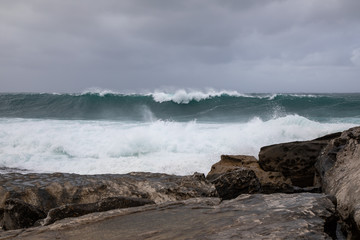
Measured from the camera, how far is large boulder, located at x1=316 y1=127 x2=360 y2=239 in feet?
7.81

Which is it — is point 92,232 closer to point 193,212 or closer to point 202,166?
point 193,212

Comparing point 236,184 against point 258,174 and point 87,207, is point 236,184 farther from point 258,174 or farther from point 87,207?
point 258,174

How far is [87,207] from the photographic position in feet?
9.02

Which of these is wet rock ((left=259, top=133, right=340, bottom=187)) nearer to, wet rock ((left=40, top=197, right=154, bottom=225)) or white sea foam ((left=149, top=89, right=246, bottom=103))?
wet rock ((left=40, top=197, right=154, bottom=225))

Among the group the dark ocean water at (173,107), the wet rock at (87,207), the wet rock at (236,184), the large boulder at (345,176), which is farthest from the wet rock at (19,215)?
the dark ocean water at (173,107)

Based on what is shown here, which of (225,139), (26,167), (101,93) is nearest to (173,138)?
(225,139)

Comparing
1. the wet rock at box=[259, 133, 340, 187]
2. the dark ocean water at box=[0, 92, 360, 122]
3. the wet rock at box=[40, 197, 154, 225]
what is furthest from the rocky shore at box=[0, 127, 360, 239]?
the dark ocean water at box=[0, 92, 360, 122]

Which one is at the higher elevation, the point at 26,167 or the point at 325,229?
the point at 325,229

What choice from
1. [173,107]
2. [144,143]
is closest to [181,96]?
[173,107]

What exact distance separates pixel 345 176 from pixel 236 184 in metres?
1.13

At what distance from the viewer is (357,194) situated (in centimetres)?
252

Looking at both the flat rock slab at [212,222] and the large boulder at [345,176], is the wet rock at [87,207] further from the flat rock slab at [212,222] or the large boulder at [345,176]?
the large boulder at [345,176]

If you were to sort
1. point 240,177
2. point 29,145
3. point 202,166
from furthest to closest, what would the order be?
1. point 29,145
2. point 202,166
3. point 240,177

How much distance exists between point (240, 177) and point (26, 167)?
258 inches
